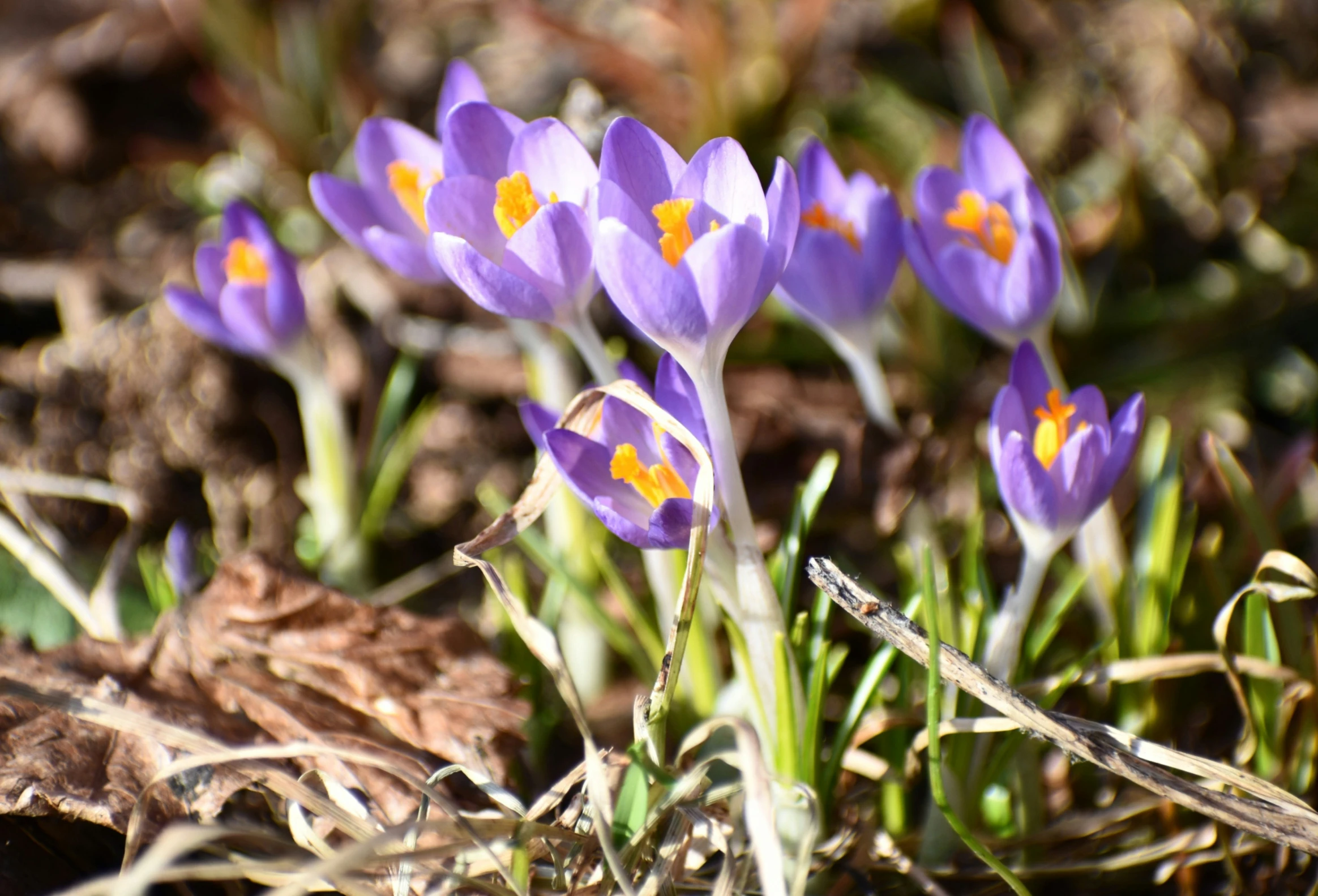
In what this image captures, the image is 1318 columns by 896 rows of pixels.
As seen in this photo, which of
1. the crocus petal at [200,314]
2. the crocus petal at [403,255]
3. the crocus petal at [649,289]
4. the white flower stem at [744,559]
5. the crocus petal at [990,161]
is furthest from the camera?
the crocus petal at [200,314]

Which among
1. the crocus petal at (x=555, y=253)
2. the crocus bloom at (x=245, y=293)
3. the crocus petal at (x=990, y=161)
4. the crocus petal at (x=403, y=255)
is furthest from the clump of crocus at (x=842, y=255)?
the crocus bloom at (x=245, y=293)

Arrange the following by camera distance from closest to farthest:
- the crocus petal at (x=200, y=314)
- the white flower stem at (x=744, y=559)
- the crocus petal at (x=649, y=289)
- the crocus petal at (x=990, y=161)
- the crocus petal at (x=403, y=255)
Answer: the crocus petal at (x=649, y=289) < the white flower stem at (x=744, y=559) < the crocus petal at (x=403, y=255) < the crocus petal at (x=990, y=161) < the crocus petal at (x=200, y=314)

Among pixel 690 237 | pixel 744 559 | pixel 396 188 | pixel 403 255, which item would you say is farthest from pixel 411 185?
pixel 744 559

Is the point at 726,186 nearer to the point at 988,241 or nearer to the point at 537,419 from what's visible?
the point at 537,419

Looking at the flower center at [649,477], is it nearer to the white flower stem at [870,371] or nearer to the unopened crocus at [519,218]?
the unopened crocus at [519,218]

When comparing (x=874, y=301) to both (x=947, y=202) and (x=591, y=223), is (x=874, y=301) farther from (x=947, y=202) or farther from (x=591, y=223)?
(x=591, y=223)

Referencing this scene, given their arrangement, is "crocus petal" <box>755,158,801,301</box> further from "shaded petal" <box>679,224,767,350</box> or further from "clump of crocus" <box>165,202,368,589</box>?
"clump of crocus" <box>165,202,368,589</box>

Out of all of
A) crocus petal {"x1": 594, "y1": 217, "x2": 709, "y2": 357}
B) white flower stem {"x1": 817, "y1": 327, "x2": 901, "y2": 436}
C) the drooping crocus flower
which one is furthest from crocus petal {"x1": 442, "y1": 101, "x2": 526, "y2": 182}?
white flower stem {"x1": 817, "y1": 327, "x2": 901, "y2": 436}
